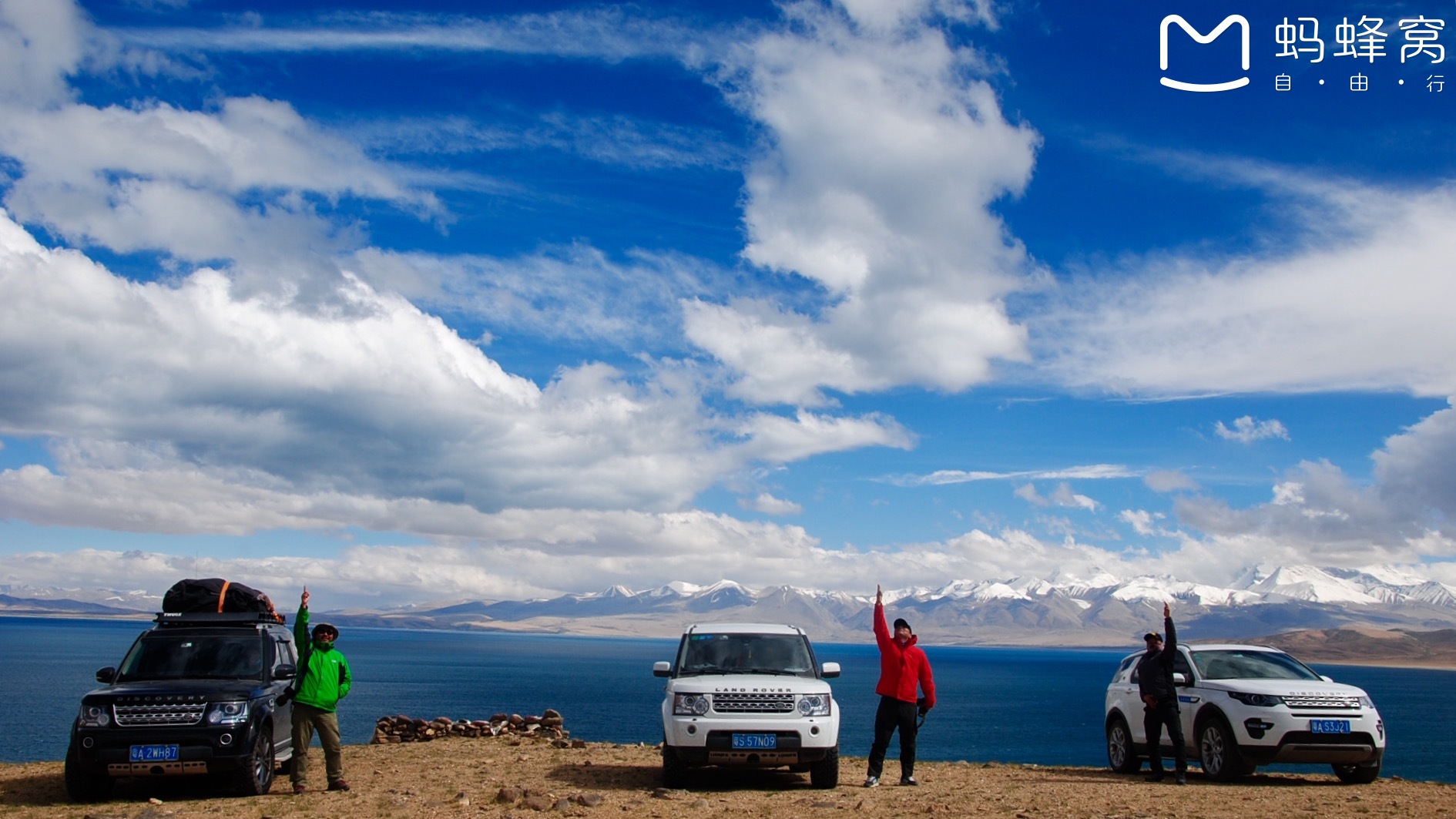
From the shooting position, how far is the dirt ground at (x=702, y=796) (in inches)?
460

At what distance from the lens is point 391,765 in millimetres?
16547

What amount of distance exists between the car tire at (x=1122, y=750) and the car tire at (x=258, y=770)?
12008 mm

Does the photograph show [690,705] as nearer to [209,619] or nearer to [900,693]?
[900,693]

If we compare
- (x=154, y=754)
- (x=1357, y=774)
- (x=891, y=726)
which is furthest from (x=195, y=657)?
(x=1357, y=774)

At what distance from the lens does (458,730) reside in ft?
72.6

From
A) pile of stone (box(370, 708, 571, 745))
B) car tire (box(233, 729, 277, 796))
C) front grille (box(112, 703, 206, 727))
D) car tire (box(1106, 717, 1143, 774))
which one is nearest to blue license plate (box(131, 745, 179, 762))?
front grille (box(112, 703, 206, 727))

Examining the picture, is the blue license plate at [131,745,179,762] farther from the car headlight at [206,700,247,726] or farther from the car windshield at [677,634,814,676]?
the car windshield at [677,634,814,676]

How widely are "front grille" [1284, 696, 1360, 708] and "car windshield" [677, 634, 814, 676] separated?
6.51 metres

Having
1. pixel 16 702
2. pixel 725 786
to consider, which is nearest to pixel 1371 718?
pixel 725 786

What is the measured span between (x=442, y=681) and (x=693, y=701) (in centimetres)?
12815

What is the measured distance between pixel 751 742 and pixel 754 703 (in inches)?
20.0

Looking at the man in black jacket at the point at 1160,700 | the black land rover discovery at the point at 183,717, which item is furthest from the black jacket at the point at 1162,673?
the black land rover discovery at the point at 183,717

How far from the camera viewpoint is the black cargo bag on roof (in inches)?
629

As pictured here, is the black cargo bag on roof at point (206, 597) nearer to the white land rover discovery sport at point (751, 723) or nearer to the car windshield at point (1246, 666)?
the white land rover discovery sport at point (751, 723)
